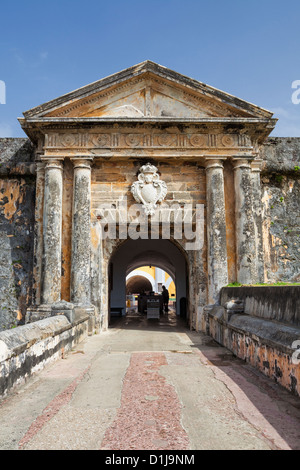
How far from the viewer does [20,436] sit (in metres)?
2.61

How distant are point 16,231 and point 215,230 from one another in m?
5.15

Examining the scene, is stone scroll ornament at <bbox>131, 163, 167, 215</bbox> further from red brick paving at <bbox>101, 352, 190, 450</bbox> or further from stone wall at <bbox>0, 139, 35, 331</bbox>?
red brick paving at <bbox>101, 352, 190, 450</bbox>

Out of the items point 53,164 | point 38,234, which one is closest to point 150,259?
point 38,234

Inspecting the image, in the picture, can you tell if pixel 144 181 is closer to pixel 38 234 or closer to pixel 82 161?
pixel 82 161

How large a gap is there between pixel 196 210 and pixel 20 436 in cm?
705

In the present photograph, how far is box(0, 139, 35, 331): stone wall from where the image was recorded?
9.75 meters

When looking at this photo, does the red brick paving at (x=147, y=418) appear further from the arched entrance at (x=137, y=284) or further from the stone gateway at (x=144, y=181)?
the arched entrance at (x=137, y=284)

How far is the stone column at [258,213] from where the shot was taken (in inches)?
352

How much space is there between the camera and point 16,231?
33.0ft

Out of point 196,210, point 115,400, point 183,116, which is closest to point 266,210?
point 196,210

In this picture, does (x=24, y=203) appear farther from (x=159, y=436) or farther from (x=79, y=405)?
(x=159, y=436)

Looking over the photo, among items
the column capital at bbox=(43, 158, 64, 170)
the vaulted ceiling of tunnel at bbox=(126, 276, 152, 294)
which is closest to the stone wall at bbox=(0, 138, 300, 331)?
the column capital at bbox=(43, 158, 64, 170)

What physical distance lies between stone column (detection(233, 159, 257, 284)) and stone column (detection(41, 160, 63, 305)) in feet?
13.2

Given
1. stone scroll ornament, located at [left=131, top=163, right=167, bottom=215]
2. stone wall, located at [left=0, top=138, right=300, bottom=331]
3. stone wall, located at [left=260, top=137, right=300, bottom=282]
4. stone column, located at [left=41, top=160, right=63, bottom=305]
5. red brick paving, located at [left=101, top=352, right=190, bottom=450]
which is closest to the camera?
red brick paving, located at [left=101, top=352, right=190, bottom=450]
